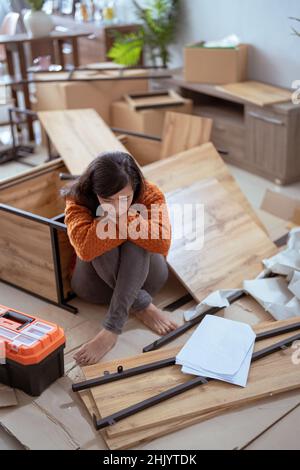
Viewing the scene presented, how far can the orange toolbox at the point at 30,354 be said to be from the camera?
1.93m

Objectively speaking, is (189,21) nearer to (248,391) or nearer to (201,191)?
(201,191)

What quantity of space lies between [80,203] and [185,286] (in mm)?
569

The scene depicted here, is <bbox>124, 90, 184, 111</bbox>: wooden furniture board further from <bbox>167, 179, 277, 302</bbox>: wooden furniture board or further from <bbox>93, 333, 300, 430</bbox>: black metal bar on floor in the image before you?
<bbox>93, 333, 300, 430</bbox>: black metal bar on floor

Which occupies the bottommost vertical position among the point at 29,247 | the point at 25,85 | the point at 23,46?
the point at 29,247

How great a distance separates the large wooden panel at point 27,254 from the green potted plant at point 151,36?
2.63 meters

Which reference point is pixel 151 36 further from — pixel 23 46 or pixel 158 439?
pixel 158 439

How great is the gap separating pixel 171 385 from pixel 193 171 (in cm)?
124

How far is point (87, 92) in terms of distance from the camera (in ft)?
13.9

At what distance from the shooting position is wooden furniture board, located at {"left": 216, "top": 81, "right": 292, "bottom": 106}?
11.9ft

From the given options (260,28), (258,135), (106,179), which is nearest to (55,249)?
(106,179)

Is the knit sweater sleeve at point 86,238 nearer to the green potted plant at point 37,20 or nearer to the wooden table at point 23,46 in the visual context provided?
the wooden table at point 23,46

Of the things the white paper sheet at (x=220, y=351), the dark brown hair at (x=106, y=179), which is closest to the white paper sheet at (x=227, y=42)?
the dark brown hair at (x=106, y=179)

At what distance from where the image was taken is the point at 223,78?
13.4 ft
